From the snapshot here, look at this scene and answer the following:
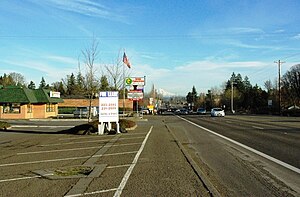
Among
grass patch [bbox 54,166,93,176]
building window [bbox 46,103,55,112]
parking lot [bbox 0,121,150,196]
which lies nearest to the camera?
parking lot [bbox 0,121,150,196]

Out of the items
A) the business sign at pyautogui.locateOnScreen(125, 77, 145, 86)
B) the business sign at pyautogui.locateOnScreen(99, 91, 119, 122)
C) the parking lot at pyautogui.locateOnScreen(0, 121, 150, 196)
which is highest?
the business sign at pyautogui.locateOnScreen(125, 77, 145, 86)

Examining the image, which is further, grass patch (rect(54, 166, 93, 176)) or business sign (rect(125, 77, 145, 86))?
business sign (rect(125, 77, 145, 86))

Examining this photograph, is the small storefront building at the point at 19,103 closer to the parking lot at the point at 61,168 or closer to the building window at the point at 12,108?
the building window at the point at 12,108

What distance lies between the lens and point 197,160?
494 inches

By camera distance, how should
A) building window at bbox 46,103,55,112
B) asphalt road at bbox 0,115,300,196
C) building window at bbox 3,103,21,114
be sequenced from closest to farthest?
asphalt road at bbox 0,115,300,196 → building window at bbox 3,103,21,114 → building window at bbox 46,103,55,112

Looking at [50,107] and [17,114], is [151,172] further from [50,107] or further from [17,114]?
[50,107]

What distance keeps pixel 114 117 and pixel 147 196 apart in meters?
17.2

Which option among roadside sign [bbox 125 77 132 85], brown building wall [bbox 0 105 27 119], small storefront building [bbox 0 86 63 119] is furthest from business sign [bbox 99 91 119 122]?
brown building wall [bbox 0 105 27 119]

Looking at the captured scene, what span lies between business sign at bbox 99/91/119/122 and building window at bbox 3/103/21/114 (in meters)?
35.1

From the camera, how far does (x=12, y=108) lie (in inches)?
2210

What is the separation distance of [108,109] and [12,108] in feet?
118

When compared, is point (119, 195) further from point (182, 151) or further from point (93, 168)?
point (182, 151)

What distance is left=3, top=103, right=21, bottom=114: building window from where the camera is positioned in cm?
5603

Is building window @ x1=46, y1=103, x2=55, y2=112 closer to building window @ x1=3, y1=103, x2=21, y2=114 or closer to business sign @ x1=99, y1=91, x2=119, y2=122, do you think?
building window @ x1=3, y1=103, x2=21, y2=114
